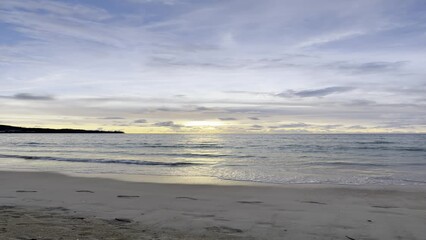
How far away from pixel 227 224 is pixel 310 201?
375 centimetres

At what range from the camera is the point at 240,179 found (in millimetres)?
15898

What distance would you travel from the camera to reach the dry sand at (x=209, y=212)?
21.6 ft

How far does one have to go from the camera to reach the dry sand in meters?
6.59

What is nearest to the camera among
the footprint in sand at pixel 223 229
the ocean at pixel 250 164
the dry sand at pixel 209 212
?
the dry sand at pixel 209 212

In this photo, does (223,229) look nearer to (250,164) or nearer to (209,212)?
(209,212)

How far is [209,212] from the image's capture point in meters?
8.57

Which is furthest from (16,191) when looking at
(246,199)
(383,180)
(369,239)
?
(383,180)

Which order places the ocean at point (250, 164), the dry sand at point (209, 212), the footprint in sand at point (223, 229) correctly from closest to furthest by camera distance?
1. the dry sand at point (209, 212)
2. the footprint in sand at point (223, 229)
3. the ocean at point (250, 164)

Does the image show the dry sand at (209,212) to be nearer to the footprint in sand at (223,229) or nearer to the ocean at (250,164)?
the footprint in sand at (223,229)

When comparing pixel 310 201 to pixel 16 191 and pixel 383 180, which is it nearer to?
pixel 383 180

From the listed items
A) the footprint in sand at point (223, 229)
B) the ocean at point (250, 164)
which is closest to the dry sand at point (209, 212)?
the footprint in sand at point (223, 229)

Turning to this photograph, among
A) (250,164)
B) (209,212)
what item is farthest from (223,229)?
(250,164)

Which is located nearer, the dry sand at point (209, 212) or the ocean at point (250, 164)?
the dry sand at point (209, 212)

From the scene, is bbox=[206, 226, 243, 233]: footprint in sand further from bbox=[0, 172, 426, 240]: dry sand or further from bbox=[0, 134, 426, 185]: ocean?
bbox=[0, 134, 426, 185]: ocean
